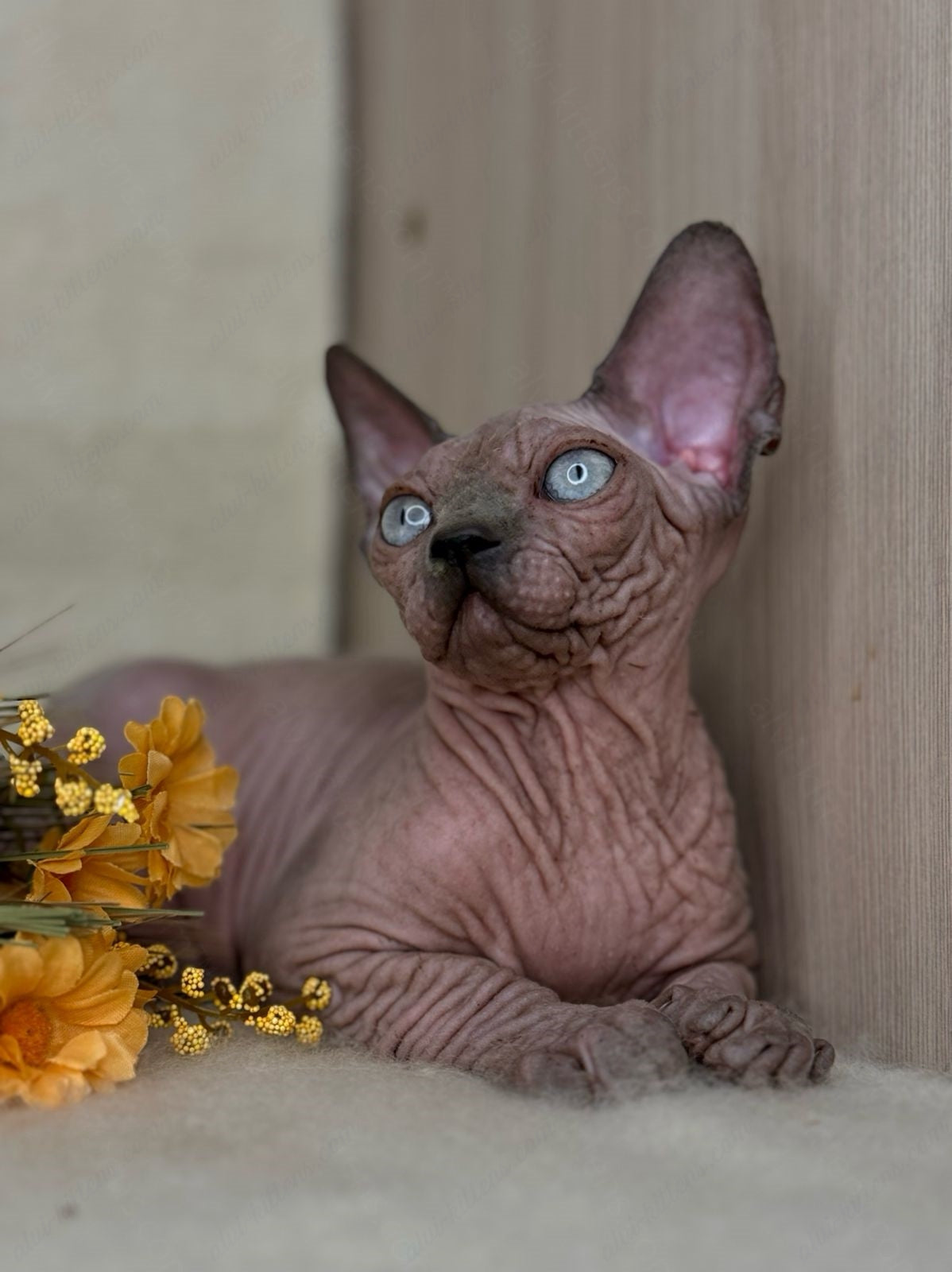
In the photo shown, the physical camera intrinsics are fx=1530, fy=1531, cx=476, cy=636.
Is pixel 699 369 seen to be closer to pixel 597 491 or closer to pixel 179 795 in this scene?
pixel 597 491

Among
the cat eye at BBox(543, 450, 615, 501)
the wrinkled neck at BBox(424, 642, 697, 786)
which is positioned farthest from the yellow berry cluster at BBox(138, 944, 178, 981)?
the cat eye at BBox(543, 450, 615, 501)

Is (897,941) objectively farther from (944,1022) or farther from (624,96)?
(624,96)

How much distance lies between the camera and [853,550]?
1.54 m

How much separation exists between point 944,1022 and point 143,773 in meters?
0.76

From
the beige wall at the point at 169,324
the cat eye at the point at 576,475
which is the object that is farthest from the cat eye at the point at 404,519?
the beige wall at the point at 169,324

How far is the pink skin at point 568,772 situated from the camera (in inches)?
52.6

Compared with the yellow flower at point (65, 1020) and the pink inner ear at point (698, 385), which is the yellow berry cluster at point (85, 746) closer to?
the yellow flower at point (65, 1020)

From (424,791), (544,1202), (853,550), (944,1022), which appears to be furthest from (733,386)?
(544,1202)

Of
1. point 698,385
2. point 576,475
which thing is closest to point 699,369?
point 698,385

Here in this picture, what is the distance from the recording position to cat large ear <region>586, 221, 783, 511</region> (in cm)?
158

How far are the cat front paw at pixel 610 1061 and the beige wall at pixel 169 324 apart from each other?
1.60 m

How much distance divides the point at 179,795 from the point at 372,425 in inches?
21.5

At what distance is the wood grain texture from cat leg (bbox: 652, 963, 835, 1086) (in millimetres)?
171

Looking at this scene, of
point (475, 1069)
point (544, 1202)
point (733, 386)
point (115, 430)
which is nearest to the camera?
point (544, 1202)
